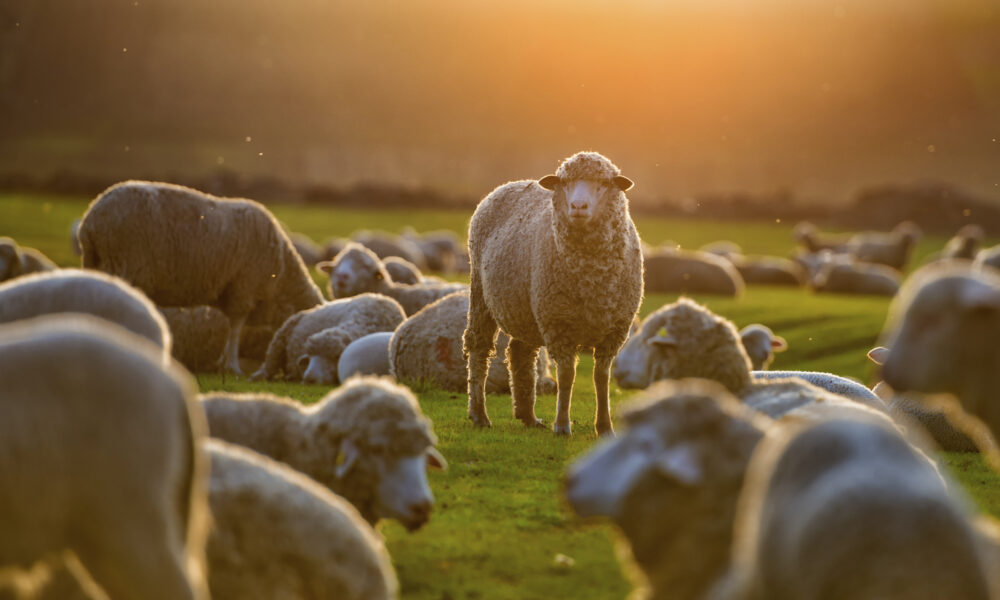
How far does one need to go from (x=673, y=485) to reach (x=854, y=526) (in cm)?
93

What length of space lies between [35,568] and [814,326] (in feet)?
65.2

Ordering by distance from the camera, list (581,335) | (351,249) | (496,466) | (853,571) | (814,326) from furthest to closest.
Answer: (814,326) < (351,249) < (581,335) < (496,466) < (853,571)

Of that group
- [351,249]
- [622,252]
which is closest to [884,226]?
[351,249]

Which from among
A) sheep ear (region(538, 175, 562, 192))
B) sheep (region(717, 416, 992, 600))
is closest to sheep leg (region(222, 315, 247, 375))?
sheep ear (region(538, 175, 562, 192))

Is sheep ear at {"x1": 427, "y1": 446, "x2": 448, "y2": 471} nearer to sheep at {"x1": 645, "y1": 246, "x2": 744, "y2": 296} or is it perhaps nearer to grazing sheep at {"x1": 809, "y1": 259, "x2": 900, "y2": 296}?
sheep at {"x1": 645, "y1": 246, "x2": 744, "y2": 296}

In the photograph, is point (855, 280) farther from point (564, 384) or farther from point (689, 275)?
point (564, 384)

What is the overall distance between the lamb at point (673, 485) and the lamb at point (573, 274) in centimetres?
502

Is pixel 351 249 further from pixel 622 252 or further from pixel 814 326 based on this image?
pixel 814 326

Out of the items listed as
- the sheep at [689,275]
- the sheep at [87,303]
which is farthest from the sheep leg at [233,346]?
the sheep at [689,275]

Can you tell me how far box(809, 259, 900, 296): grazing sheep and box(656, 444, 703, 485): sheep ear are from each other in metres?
32.3

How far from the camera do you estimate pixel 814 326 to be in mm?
21375

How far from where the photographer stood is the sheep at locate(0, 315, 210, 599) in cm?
308

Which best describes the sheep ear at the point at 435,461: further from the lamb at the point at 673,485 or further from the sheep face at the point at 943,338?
the sheep face at the point at 943,338

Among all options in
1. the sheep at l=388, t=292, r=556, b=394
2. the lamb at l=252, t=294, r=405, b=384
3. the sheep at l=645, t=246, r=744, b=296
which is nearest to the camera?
the sheep at l=388, t=292, r=556, b=394
